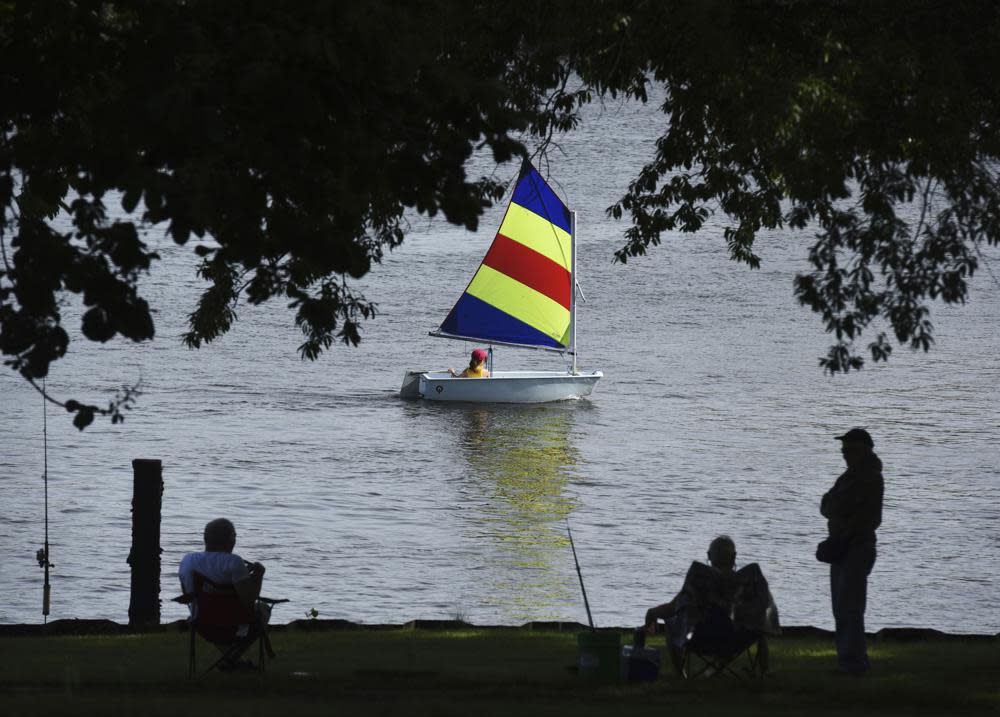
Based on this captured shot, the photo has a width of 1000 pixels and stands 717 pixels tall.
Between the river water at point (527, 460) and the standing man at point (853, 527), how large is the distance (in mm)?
5143

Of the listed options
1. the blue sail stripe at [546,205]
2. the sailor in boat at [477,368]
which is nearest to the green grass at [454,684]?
the blue sail stripe at [546,205]

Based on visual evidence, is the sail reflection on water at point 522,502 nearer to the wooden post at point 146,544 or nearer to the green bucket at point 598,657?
the wooden post at point 146,544

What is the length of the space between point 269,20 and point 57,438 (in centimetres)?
2627

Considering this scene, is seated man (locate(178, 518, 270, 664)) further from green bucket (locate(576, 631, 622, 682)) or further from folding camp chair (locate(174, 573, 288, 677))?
green bucket (locate(576, 631, 622, 682))

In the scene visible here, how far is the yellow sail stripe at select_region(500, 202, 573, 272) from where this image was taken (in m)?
34.3

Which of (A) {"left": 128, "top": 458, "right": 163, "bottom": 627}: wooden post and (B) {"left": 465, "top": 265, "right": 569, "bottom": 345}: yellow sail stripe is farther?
(B) {"left": 465, "top": 265, "right": 569, "bottom": 345}: yellow sail stripe

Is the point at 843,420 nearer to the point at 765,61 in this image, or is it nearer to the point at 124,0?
the point at 765,61

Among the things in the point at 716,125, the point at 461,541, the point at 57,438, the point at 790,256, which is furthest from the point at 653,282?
the point at 716,125

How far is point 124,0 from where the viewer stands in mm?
8508

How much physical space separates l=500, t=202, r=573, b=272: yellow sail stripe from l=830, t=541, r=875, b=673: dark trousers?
81.6 feet

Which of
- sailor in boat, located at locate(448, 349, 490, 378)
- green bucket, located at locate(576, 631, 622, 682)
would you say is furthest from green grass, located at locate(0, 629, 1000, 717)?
sailor in boat, located at locate(448, 349, 490, 378)

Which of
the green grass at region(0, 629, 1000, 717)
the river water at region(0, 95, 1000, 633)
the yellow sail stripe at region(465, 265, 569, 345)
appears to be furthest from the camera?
the yellow sail stripe at region(465, 265, 569, 345)

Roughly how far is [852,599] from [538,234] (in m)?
26.0

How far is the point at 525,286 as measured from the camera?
35031mm
